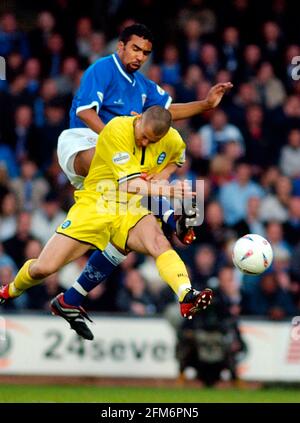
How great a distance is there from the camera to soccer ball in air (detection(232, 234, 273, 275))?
11953 mm

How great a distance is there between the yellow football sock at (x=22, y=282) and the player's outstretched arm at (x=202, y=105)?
211 cm

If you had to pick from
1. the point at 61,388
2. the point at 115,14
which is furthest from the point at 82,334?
the point at 115,14

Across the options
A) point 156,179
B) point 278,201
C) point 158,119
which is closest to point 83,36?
point 278,201

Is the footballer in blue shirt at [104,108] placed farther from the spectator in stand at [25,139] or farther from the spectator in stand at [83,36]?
the spectator in stand at [83,36]

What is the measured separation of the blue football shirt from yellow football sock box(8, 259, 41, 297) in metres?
1.51

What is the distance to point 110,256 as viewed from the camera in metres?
12.5

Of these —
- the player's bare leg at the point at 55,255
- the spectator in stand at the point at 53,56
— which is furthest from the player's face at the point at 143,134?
the spectator in stand at the point at 53,56

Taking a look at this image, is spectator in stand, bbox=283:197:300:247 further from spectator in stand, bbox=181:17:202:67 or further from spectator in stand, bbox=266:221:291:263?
spectator in stand, bbox=181:17:202:67

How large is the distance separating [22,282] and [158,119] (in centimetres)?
225

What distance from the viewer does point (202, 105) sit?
12641 mm

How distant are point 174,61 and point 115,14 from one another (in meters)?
1.99

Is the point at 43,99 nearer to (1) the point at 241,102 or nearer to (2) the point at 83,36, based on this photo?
(2) the point at 83,36

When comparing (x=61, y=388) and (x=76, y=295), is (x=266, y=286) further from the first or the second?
(x=76, y=295)

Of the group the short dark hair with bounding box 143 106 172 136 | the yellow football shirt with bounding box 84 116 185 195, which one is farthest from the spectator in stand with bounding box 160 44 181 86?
the short dark hair with bounding box 143 106 172 136
